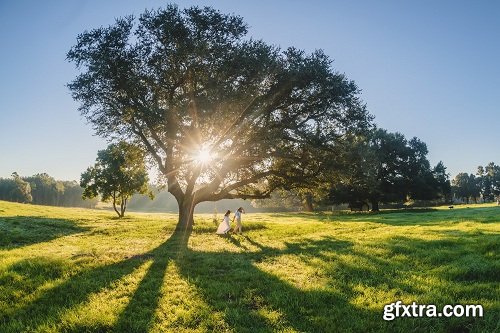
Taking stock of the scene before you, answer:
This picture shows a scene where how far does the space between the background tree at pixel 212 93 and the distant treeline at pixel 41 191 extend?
13315cm

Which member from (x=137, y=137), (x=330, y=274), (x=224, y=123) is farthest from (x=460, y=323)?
(x=137, y=137)

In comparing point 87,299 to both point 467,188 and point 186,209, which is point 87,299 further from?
point 467,188

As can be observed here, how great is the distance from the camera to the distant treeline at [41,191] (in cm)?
13925

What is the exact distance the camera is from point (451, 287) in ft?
33.0

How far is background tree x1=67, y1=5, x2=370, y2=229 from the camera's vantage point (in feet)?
89.2

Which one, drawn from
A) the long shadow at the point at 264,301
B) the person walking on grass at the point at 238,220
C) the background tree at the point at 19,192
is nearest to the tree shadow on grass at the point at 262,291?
the long shadow at the point at 264,301

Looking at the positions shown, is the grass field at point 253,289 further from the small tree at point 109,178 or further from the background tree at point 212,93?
the small tree at point 109,178

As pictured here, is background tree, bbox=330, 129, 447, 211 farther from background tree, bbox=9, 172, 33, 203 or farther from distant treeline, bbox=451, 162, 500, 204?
background tree, bbox=9, 172, 33, 203

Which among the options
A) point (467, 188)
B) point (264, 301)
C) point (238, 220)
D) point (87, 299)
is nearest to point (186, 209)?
point (238, 220)

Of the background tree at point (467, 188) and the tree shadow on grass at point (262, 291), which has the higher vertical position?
the background tree at point (467, 188)

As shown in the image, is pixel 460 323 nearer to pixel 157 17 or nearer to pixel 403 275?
pixel 403 275

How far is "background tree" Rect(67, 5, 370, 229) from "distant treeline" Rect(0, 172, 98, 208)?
133 meters

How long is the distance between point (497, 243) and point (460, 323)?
902cm

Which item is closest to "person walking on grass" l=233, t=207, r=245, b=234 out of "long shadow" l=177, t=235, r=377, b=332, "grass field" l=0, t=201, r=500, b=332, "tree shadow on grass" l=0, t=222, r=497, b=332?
"grass field" l=0, t=201, r=500, b=332
